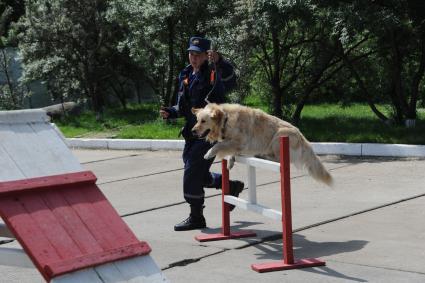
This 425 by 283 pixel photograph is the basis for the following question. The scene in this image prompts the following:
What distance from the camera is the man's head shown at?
7.33 metres

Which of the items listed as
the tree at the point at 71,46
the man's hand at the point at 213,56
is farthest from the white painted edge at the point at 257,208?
the tree at the point at 71,46

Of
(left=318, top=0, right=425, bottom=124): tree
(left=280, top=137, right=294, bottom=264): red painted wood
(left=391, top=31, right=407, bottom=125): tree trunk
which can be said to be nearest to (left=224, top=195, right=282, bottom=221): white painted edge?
(left=280, top=137, right=294, bottom=264): red painted wood

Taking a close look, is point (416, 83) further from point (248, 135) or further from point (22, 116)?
point (22, 116)

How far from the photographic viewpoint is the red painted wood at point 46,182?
4230 millimetres

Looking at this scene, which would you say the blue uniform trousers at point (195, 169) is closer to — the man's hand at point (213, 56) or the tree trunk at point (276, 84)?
the man's hand at point (213, 56)

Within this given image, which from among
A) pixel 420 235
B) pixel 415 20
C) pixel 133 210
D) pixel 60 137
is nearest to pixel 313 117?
pixel 415 20

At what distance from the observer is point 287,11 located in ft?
39.1

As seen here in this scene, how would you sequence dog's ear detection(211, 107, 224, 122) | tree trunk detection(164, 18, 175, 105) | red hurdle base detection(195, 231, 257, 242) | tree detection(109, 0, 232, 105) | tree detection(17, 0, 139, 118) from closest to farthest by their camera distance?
dog's ear detection(211, 107, 224, 122) → red hurdle base detection(195, 231, 257, 242) → tree detection(109, 0, 232, 105) → tree trunk detection(164, 18, 175, 105) → tree detection(17, 0, 139, 118)

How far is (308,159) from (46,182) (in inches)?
122

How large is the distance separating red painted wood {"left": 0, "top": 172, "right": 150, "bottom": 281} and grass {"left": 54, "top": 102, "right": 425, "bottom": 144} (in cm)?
800

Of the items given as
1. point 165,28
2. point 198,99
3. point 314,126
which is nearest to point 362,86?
point 314,126

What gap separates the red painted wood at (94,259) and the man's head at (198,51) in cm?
334

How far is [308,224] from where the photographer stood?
7523 millimetres

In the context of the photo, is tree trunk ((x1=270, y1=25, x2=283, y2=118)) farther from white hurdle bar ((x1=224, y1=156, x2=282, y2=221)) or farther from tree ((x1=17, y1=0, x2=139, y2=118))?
white hurdle bar ((x1=224, y1=156, x2=282, y2=221))
